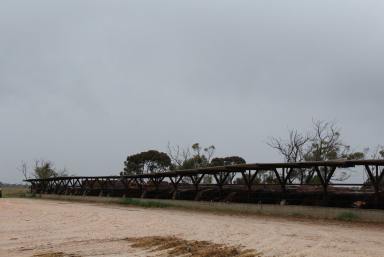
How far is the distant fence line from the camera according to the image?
782 inches

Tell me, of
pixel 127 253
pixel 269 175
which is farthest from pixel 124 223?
pixel 269 175

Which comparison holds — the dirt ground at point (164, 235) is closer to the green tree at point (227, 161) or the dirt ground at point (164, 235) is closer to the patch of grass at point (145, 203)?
the patch of grass at point (145, 203)

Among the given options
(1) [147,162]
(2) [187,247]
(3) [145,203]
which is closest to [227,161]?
(1) [147,162]

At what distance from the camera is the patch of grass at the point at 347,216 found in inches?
744

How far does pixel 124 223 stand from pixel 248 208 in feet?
28.3

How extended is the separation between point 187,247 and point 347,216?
10.6 meters

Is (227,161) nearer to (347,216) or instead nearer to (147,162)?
(147,162)

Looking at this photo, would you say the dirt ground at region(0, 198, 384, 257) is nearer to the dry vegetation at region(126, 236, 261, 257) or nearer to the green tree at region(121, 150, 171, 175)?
the dry vegetation at region(126, 236, 261, 257)

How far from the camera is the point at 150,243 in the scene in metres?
11.1

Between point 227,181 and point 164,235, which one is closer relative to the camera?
point 164,235

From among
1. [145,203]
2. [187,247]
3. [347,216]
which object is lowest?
[187,247]

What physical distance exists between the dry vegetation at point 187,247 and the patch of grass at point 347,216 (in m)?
9.17

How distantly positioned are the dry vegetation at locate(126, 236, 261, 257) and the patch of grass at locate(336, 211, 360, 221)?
9.17 meters

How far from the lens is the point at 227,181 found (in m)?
33.4
